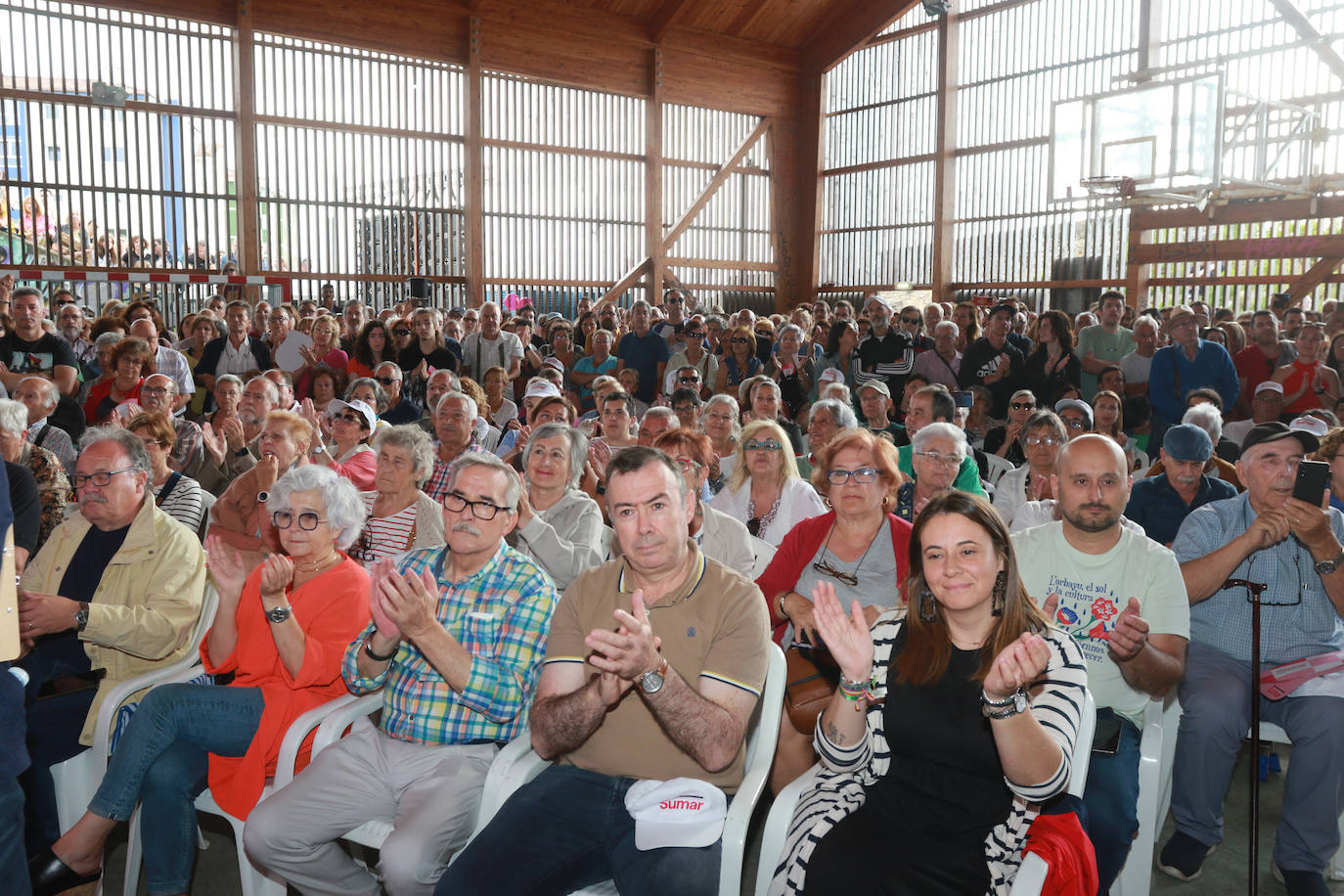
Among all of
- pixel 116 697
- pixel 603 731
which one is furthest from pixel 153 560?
pixel 603 731

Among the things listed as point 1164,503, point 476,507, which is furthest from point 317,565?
point 1164,503

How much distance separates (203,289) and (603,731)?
13.1 metres

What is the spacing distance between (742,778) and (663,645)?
0.38 meters

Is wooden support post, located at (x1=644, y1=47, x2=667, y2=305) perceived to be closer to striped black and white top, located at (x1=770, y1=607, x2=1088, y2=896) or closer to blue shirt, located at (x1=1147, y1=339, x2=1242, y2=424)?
blue shirt, located at (x1=1147, y1=339, x2=1242, y2=424)

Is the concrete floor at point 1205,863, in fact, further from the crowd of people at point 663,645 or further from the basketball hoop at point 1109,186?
the basketball hoop at point 1109,186

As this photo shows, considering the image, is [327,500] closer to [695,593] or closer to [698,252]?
[695,593]

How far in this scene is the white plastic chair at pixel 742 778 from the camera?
7.15ft

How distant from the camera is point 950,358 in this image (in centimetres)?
779

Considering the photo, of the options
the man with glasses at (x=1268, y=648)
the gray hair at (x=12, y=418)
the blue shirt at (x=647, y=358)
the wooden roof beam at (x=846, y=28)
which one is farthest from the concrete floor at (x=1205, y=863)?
the wooden roof beam at (x=846, y=28)

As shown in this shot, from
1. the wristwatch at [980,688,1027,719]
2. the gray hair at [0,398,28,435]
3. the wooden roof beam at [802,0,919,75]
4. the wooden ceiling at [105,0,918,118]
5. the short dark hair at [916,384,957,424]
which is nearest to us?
the wristwatch at [980,688,1027,719]

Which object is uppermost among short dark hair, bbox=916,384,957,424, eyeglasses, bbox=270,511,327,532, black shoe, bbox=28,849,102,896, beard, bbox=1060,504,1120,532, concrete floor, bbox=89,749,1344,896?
short dark hair, bbox=916,384,957,424

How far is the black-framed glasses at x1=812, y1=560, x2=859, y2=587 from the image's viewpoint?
3.07m

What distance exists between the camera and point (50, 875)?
8.39 feet

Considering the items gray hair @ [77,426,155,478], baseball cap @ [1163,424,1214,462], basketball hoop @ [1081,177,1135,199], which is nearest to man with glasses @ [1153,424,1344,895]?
baseball cap @ [1163,424,1214,462]
